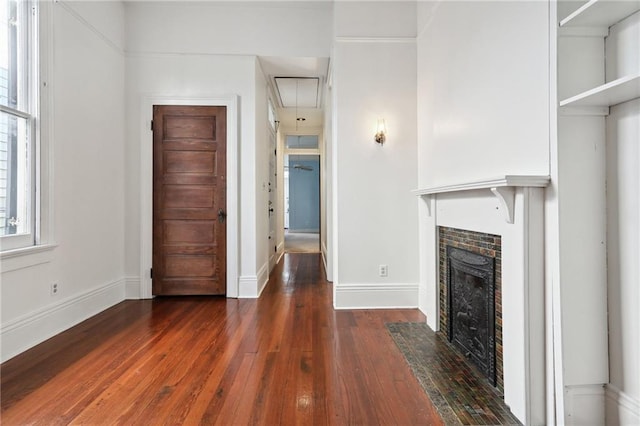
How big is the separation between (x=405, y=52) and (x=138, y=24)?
2998 mm

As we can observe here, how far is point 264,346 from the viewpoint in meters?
2.35

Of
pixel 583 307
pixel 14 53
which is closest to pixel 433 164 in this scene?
pixel 583 307

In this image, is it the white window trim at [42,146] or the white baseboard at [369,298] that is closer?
the white window trim at [42,146]

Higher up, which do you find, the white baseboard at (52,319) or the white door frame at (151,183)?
the white door frame at (151,183)

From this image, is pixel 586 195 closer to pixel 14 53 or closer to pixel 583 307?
pixel 583 307

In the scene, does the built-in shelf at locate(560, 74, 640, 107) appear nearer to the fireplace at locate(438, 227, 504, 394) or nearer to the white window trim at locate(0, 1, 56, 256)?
the fireplace at locate(438, 227, 504, 394)

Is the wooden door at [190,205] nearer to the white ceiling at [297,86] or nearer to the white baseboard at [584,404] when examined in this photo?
the white ceiling at [297,86]

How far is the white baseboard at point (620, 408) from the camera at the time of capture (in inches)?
52.2

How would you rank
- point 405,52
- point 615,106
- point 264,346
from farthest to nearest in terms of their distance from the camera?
1. point 405,52
2. point 264,346
3. point 615,106

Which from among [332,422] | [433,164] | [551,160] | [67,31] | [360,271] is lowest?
[332,422]

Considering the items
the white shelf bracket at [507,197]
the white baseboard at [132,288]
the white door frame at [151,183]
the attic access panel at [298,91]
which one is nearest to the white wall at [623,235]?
the white shelf bracket at [507,197]

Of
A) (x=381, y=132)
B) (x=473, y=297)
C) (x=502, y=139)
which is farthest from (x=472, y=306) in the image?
(x=381, y=132)

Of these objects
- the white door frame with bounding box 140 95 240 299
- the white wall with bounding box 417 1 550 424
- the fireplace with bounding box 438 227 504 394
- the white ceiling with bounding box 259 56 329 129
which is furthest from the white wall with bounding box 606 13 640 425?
the white door frame with bounding box 140 95 240 299

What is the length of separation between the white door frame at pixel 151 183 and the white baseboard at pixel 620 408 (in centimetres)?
315
